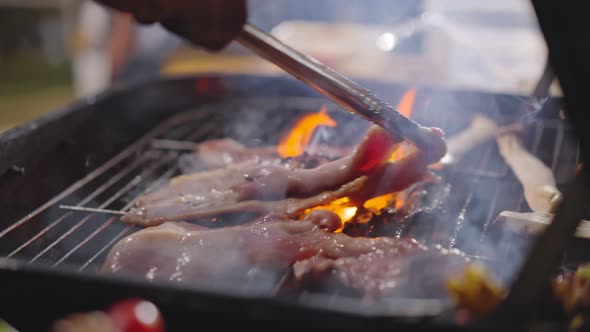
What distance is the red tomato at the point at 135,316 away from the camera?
1.65 metres

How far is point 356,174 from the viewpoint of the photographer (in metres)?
2.49

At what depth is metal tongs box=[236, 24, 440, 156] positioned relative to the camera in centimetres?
229

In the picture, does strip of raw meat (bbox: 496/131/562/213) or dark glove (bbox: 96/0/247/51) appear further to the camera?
strip of raw meat (bbox: 496/131/562/213)

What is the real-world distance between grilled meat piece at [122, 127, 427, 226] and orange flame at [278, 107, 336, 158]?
588 millimetres

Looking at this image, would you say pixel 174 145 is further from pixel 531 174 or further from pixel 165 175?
pixel 531 174

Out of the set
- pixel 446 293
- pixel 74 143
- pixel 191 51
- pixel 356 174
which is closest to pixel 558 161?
pixel 356 174

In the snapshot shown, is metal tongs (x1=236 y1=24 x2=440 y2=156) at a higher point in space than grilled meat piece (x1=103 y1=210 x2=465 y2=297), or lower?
higher

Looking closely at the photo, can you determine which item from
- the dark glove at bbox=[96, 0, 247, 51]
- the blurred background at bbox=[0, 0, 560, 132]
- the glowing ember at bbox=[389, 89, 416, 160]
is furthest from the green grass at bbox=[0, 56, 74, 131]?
the dark glove at bbox=[96, 0, 247, 51]

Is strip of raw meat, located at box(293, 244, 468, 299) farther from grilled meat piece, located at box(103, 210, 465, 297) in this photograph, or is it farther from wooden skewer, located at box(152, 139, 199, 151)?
wooden skewer, located at box(152, 139, 199, 151)

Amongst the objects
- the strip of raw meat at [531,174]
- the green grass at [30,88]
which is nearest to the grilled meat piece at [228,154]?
the strip of raw meat at [531,174]

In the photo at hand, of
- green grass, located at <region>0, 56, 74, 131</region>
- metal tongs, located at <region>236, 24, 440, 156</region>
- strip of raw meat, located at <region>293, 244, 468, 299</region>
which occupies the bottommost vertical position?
green grass, located at <region>0, 56, 74, 131</region>

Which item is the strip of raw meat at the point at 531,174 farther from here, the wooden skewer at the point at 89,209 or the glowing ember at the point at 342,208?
the wooden skewer at the point at 89,209

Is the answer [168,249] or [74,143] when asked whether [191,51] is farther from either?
[168,249]

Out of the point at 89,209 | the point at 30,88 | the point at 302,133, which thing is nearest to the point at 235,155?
the point at 302,133
